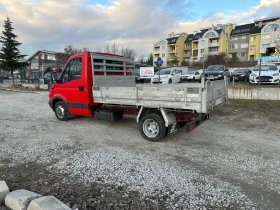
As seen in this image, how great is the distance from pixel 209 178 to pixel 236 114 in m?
5.73

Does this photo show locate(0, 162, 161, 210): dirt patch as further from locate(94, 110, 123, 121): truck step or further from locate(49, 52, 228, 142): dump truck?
locate(94, 110, 123, 121): truck step

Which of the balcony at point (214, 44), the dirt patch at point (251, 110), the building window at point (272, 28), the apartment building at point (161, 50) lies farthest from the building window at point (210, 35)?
the dirt patch at point (251, 110)

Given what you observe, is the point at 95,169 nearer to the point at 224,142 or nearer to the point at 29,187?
the point at 29,187

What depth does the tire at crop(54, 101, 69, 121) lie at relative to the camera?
7.45 meters

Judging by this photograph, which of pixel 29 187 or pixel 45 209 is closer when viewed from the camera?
pixel 45 209

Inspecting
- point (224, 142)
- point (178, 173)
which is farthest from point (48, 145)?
point (224, 142)

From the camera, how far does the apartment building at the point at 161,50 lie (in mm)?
70812

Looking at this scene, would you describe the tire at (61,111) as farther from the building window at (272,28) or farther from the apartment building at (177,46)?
the apartment building at (177,46)

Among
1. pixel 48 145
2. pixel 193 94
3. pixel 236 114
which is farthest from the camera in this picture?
pixel 236 114

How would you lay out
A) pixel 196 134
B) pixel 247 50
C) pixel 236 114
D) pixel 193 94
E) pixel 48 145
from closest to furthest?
pixel 193 94, pixel 48 145, pixel 196 134, pixel 236 114, pixel 247 50

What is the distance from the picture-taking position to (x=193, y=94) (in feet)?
14.7

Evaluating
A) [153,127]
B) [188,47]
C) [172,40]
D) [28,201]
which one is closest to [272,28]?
[188,47]

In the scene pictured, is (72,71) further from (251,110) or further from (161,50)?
(161,50)

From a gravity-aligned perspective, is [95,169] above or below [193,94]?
below
